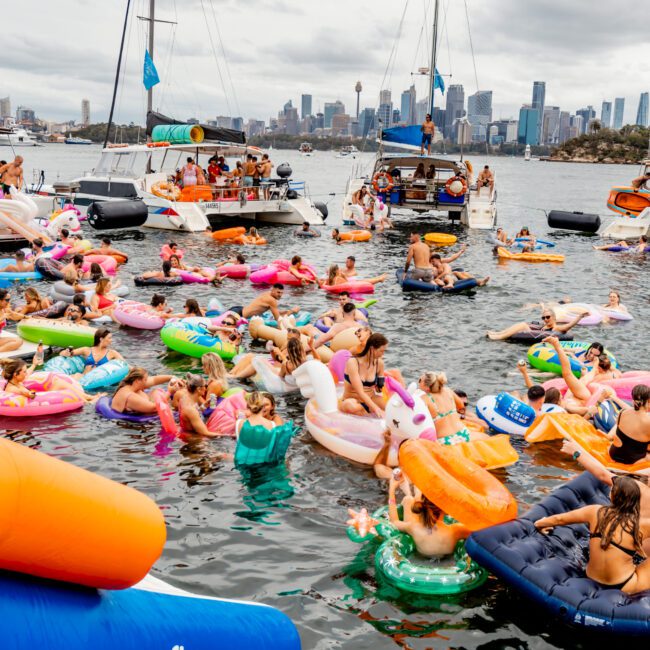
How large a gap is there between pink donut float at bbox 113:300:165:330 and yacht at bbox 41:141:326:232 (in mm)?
13504

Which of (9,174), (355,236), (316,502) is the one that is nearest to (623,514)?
(316,502)

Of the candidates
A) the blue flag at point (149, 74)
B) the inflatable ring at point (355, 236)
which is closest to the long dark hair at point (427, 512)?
the inflatable ring at point (355, 236)

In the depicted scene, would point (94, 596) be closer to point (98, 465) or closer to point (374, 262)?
point (98, 465)

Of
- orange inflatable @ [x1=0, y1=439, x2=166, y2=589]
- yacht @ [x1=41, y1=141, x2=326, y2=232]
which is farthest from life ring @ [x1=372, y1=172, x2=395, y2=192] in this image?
orange inflatable @ [x1=0, y1=439, x2=166, y2=589]

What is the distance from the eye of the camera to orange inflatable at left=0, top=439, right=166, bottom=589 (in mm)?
2900

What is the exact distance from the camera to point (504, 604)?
631 cm

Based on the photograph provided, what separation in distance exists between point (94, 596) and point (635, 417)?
22.4ft

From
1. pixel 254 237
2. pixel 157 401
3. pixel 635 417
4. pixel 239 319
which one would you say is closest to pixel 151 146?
pixel 254 237

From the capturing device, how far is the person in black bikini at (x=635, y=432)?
27.5 feet

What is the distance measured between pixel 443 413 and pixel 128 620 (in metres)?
6.30

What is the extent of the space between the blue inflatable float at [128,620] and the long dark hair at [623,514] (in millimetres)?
3011

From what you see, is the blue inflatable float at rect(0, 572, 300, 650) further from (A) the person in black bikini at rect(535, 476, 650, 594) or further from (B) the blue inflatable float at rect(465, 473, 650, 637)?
(A) the person in black bikini at rect(535, 476, 650, 594)

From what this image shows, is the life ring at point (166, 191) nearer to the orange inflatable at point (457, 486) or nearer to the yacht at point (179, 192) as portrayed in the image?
the yacht at point (179, 192)

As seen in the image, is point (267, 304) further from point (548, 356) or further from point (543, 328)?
point (543, 328)
